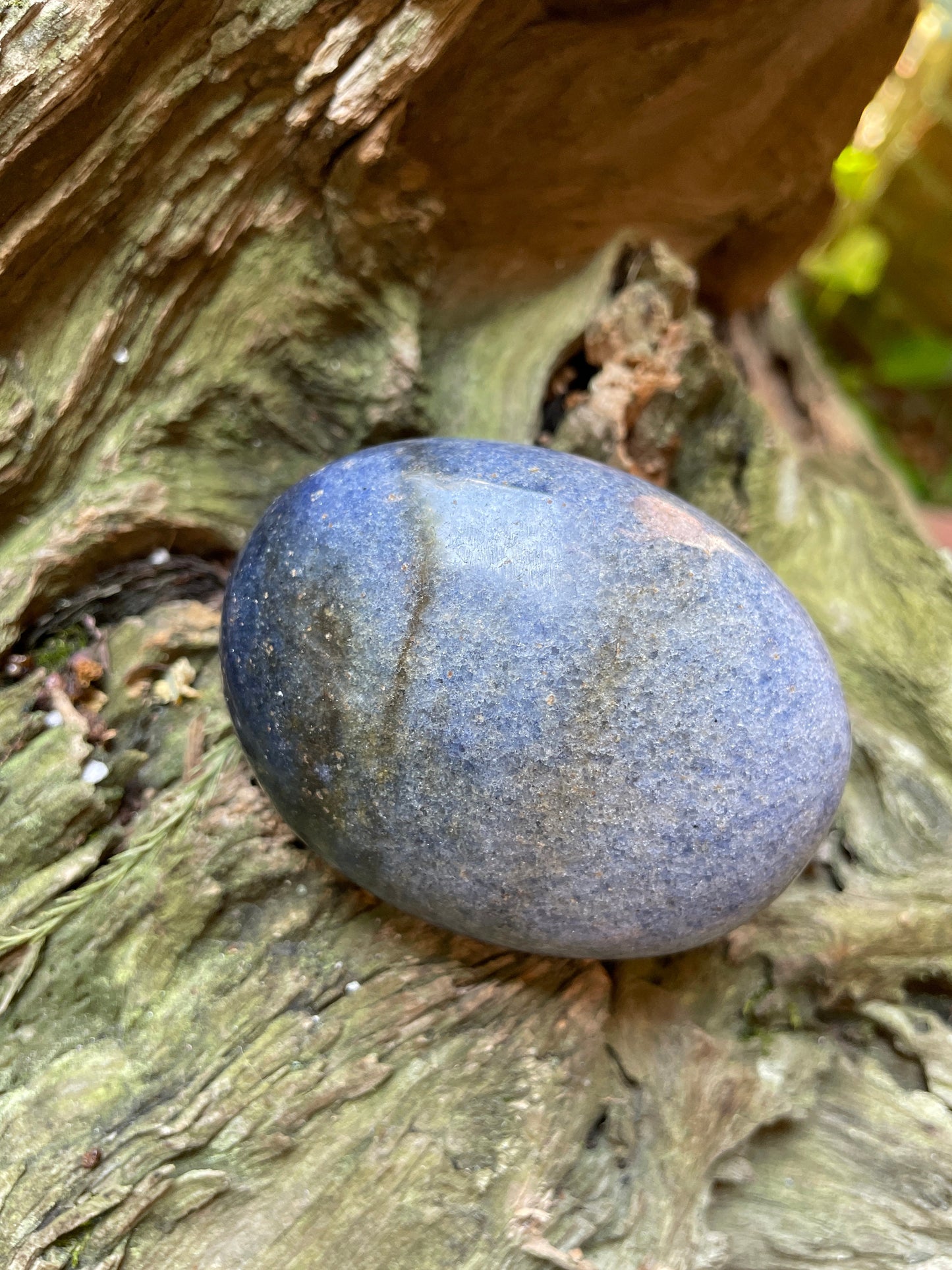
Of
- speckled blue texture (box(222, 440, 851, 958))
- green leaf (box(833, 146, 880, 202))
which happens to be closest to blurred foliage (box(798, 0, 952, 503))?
green leaf (box(833, 146, 880, 202))

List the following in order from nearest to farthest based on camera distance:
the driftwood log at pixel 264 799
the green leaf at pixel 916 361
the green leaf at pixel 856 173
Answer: the driftwood log at pixel 264 799, the green leaf at pixel 856 173, the green leaf at pixel 916 361

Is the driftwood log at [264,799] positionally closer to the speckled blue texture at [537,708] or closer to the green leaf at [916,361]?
the speckled blue texture at [537,708]

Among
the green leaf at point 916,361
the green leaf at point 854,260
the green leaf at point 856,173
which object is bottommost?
the green leaf at point 916,361

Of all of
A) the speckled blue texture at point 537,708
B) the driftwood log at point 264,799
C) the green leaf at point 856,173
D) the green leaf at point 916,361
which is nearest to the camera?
the speckled blue texture at point 537,708

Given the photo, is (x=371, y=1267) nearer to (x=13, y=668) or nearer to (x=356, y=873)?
(x=356, y=873)

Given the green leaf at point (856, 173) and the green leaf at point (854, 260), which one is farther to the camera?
the green leaf at point (854, 260)

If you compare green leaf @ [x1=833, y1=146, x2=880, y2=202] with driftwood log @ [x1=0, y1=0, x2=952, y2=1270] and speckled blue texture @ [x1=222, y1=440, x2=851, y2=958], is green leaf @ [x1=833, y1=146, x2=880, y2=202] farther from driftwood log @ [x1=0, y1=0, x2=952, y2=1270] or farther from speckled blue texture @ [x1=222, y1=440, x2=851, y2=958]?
speckled blue texture @ [x1=222, y1=440, x2=851, y2=958]

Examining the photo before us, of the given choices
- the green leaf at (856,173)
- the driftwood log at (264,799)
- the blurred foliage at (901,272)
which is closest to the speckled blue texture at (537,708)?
the driftwood log at (264,799)
